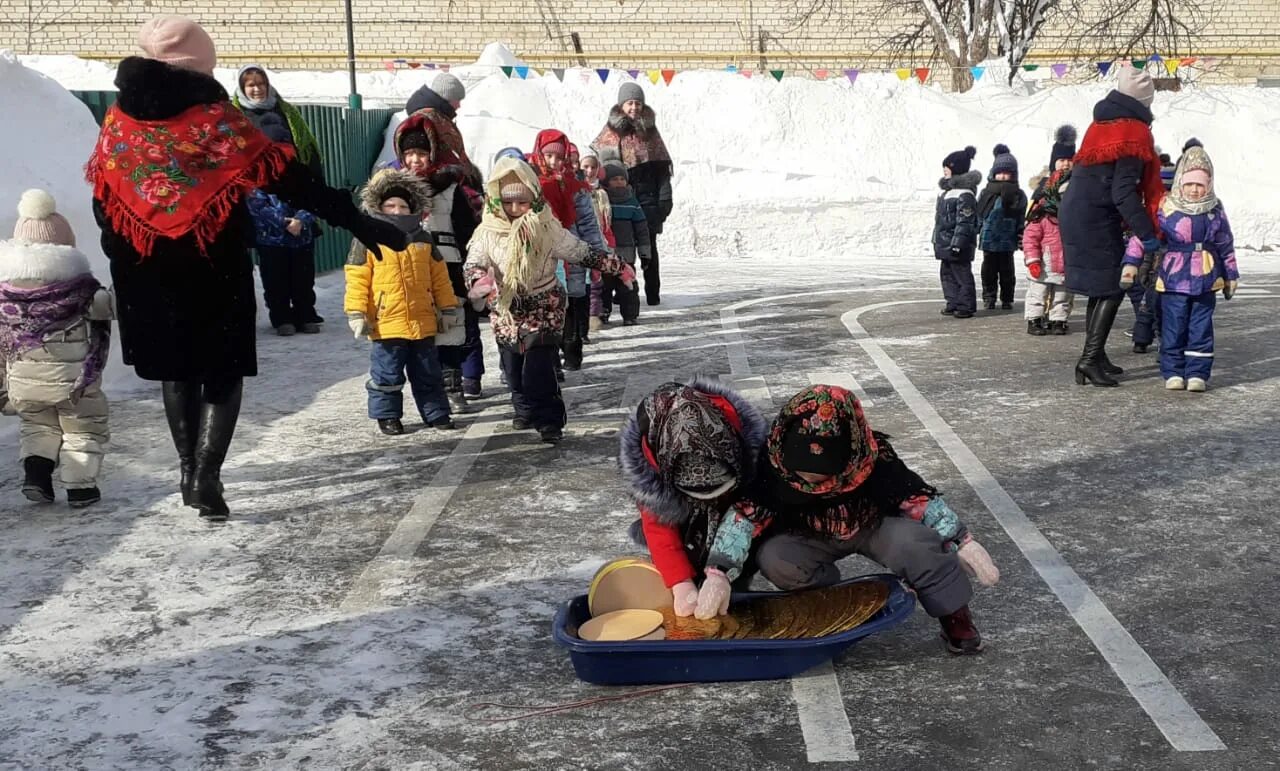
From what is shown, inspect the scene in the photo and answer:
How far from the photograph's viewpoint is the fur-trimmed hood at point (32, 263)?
6.21 metres

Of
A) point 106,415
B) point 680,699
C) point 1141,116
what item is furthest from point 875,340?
point 680,699

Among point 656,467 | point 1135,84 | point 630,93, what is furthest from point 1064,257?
point 656,467

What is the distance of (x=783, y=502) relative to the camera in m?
4.36

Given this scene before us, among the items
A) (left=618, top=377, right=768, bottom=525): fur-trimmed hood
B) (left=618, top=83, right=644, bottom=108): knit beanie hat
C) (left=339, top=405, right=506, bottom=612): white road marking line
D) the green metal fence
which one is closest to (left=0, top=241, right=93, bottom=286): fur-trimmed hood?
(left=339, top=405, right=506, bottom=612): white road marking line

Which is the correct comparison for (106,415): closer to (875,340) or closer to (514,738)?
(514,738)

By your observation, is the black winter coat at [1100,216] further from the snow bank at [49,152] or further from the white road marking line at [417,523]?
the snow bank at [49,152]

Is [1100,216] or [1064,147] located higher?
[1064,147]

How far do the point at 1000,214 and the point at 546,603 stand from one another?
8.75 meters

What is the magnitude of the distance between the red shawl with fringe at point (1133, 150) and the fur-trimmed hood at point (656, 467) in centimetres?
509

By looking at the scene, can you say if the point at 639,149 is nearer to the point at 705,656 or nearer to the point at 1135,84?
the point at 1135,84

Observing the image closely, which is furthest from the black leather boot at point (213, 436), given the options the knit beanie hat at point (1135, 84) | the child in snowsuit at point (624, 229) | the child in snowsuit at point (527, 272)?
the child in snowsuit at point (624, 229)

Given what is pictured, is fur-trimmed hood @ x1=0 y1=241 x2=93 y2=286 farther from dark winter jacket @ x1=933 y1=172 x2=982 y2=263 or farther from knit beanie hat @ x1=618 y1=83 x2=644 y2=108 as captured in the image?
dark winter jacket @ x1=933 y1=172 x2=982 y2=263

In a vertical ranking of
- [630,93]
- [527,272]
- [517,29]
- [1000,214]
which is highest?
[517,29]

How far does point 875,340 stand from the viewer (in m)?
11.1
